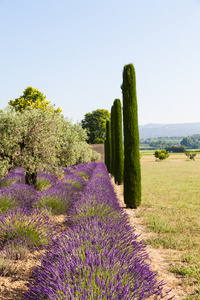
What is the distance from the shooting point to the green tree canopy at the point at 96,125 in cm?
5519

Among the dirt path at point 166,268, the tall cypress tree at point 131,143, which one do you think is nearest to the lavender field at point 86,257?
the dirt path at point 166,268

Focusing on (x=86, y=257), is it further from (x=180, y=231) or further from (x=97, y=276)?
(x=180, y=231)

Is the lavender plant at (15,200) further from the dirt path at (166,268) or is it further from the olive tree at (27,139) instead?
the dirt path at (166,268)

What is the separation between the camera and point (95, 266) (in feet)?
8.07

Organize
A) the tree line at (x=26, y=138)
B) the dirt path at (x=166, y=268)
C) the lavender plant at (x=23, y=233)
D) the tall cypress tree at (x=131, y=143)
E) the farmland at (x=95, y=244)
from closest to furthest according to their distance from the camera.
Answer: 1. the farmland at (x=95, y=244)
2. the dirt path at (x=166, y=268)
3. the lavender plant at (x=23, y=233)
4. the tree line at (x=26, y=138)
5. the tall cypress tree at (x=131, y=143)

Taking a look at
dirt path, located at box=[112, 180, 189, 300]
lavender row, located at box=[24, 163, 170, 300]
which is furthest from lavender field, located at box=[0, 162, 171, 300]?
dirt path, located at box=[112, 180, 189, 300]

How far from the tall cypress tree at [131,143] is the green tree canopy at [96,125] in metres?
43.6

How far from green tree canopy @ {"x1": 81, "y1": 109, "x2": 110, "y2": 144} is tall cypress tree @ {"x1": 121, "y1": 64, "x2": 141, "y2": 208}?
143 ft

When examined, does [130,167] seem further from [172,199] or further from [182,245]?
[182,245]

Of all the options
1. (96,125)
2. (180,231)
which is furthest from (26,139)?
(96,125)

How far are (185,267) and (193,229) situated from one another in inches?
97.1

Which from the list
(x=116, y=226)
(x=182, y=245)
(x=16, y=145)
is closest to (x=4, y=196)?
(x=16, y=145)

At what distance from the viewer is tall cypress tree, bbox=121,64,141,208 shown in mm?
9930

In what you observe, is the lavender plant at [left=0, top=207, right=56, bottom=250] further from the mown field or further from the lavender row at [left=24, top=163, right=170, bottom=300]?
the mown field
